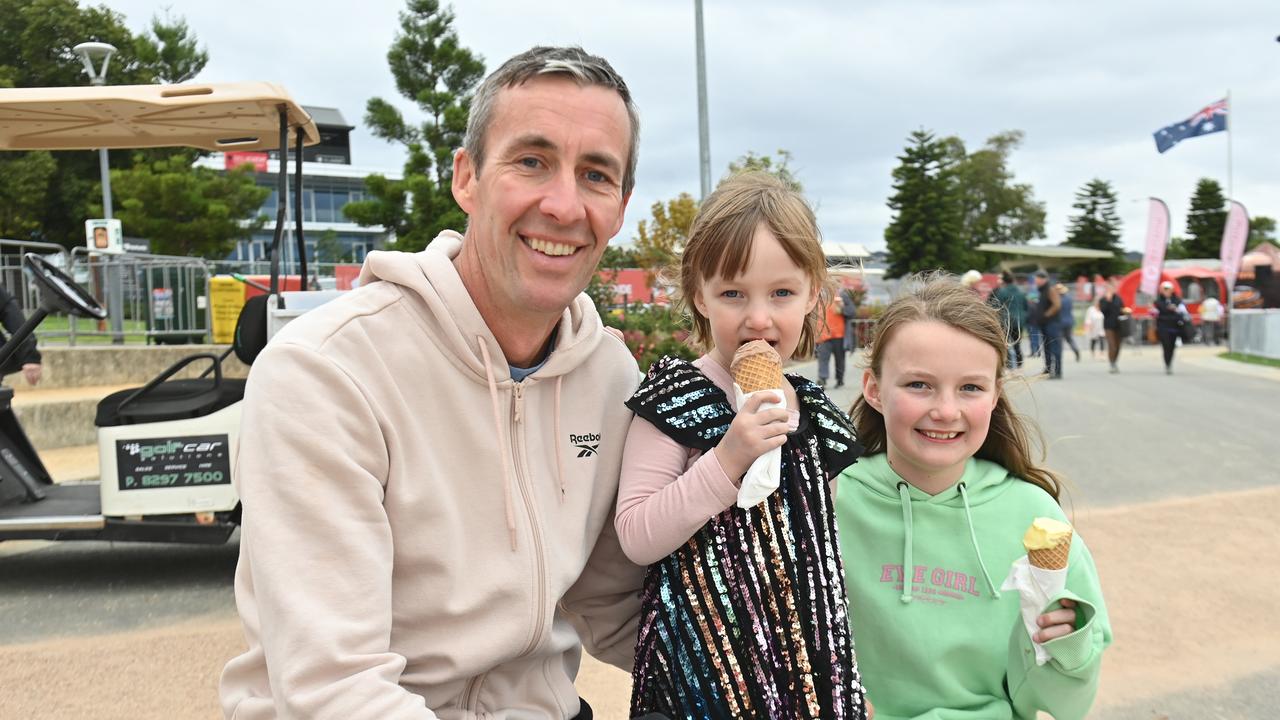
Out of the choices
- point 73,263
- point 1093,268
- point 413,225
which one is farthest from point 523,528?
point 1093,268

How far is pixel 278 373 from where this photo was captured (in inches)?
68.6

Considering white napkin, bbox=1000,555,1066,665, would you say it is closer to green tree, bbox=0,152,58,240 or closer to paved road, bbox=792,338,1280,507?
paved road, bbox=792,338,1280,507

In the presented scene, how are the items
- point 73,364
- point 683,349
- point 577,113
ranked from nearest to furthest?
point 577,113 < point 683,349 < point 73,364

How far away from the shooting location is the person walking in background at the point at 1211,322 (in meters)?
27.9

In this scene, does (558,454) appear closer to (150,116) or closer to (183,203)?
(150,116)

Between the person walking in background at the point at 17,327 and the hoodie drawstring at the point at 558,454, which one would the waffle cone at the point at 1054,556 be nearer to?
the hoodie drawstring at the point at 558,454

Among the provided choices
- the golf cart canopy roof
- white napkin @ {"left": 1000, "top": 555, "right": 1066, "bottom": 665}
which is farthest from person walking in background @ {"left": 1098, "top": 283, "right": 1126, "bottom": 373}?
white napkin @ {"left": 1000, "top": 555, "right": 1066, "bottom": 665}

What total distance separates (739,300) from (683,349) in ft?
27.7

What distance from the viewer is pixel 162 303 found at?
1355cm

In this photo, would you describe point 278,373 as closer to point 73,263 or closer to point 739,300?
point 739,300

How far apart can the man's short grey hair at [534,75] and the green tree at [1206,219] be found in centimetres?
7931

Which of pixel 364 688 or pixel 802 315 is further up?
pixel 802 315

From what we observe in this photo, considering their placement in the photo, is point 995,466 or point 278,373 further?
point 995,466

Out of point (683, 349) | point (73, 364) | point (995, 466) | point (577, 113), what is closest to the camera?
point (577, 113)
